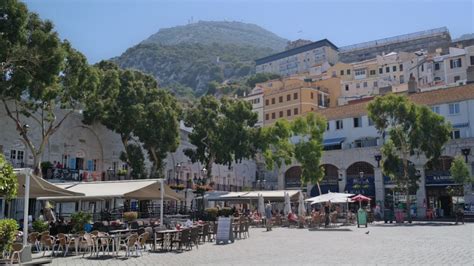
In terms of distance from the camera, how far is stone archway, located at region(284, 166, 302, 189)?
53594 millimetres

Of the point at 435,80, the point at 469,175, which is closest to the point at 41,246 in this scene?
the point at 469,175

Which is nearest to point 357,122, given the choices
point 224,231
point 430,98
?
point 430,98

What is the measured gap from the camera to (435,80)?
242ft

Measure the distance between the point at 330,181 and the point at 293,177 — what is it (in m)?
5.00

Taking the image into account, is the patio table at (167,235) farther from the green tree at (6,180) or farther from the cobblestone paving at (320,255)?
the green tree at (6,180)

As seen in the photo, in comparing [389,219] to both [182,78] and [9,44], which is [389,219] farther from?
[182,78]

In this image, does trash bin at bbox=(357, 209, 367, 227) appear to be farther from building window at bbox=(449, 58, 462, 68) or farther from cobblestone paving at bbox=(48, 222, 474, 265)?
building window at bbox=(449, 58, 462, 68)

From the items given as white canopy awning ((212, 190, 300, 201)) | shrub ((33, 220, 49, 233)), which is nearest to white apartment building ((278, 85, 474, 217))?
white canopy awning ((212, 190, 300, 201))

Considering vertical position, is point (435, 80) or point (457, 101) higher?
point (435, 80)

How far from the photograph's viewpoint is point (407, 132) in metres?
37.6

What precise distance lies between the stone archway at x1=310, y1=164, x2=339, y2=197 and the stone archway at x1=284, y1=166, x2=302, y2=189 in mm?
2510

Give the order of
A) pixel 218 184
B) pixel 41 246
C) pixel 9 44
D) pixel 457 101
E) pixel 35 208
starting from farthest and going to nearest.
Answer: pixel 218 184
pixel 457 101
pixel 35 208
pixel 9 44
pixel 41 246

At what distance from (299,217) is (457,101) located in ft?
69.5

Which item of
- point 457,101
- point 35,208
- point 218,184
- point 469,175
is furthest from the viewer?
point 218,184
